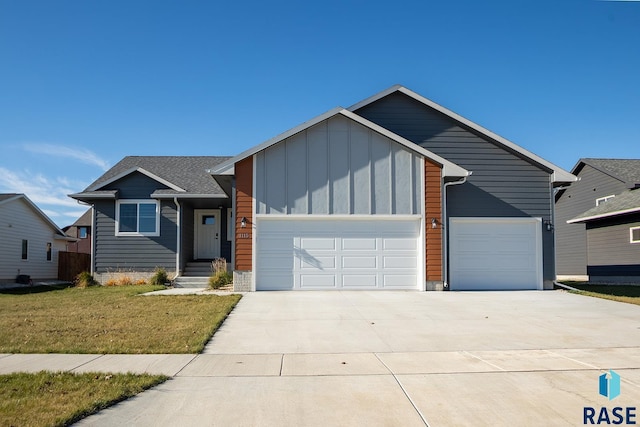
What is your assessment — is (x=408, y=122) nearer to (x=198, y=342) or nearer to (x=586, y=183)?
(x=198, y=342)

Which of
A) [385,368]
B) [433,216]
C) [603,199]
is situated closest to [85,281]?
[433,216]

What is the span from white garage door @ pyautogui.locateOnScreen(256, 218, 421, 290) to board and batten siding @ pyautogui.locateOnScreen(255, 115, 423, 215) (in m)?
0.45

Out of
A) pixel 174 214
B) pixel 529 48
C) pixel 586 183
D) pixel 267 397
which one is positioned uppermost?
pixel 529 48

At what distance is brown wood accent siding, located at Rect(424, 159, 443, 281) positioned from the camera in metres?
14.6

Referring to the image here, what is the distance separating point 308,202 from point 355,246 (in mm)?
1867

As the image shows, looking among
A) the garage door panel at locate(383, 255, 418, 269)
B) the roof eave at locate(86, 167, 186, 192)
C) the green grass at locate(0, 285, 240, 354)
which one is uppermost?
the roof eave at locate(86, 167, 186, 192)

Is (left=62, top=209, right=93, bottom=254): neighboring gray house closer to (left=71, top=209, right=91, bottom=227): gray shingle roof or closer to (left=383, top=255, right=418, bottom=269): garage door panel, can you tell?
(left=71, top=209, right=91, bottom=227): gray shingle roof

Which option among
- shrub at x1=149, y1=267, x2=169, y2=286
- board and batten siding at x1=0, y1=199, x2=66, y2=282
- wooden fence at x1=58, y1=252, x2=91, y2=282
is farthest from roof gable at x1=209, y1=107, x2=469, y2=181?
wooden fence at x1=58, y1=252, x2=91, y2=282

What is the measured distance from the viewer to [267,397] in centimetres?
498

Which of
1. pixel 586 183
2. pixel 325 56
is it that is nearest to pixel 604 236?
pixel 586 183

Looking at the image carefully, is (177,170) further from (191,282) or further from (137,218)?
(191,282)

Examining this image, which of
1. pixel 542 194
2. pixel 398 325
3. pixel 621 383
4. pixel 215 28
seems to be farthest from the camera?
pixel 542 194

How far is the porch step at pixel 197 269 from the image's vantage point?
19125mm

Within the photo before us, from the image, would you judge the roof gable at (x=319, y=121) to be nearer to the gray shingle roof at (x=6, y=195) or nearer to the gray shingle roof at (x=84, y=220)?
the gray shingle roof at (x=6, y=195)
